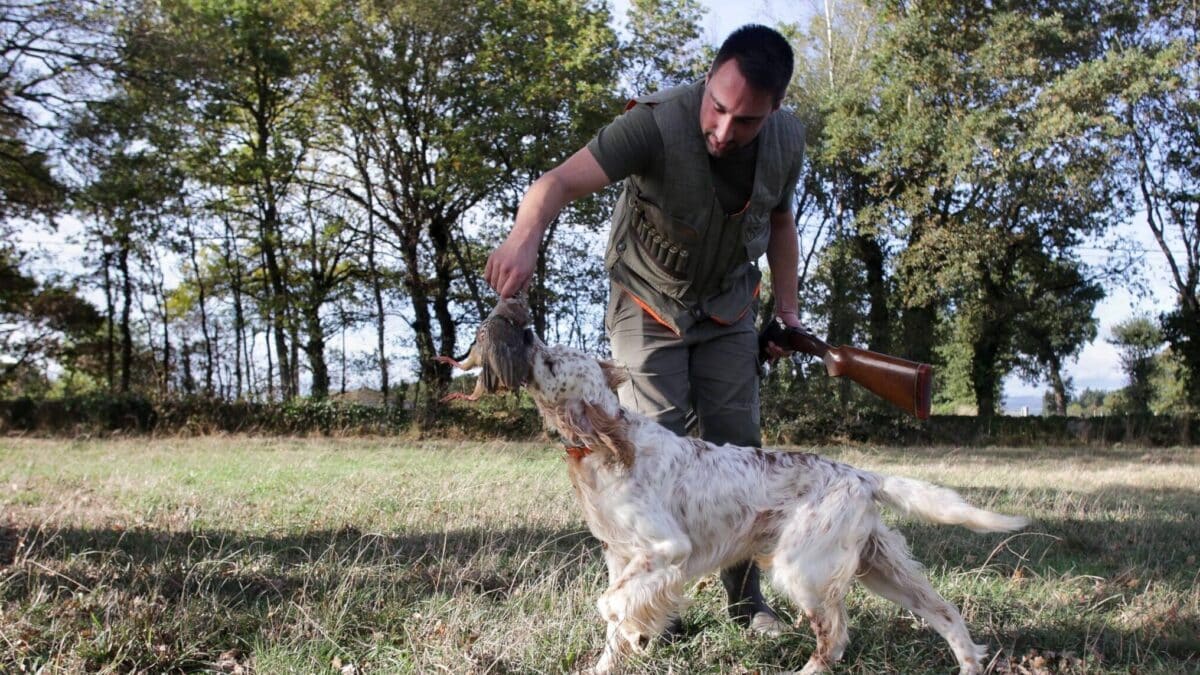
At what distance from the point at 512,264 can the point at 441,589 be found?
2.22 metres

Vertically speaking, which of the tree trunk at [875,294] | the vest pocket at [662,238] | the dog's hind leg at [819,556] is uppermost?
the tree trunk at [875,294]

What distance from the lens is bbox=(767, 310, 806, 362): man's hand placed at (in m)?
4.59

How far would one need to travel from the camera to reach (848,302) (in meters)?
28.3

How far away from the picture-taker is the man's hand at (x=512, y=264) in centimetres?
322

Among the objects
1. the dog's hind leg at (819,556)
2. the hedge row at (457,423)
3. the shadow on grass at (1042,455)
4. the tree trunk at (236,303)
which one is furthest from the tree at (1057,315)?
the dog's hind leg at (819,556)

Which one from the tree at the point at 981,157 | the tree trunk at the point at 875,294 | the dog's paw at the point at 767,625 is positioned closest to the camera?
the dog's paw at the point at 767,625

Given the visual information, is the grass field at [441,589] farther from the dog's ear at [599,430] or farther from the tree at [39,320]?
the tree at [39,320]

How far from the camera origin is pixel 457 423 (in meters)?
22.1

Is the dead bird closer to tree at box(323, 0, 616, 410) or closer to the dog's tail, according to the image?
the dog's tail

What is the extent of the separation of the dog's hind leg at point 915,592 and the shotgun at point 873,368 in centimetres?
64

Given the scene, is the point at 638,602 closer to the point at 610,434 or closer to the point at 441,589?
the point at 610,434

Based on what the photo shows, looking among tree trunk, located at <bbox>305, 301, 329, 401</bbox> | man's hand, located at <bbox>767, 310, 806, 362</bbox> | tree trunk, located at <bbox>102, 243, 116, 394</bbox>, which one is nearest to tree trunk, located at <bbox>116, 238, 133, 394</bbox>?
tree trunk, located at <bbox>102, 243, 116, 394</bbox>

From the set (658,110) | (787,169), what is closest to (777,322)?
(787,169)

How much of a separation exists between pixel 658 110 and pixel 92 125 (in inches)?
760
